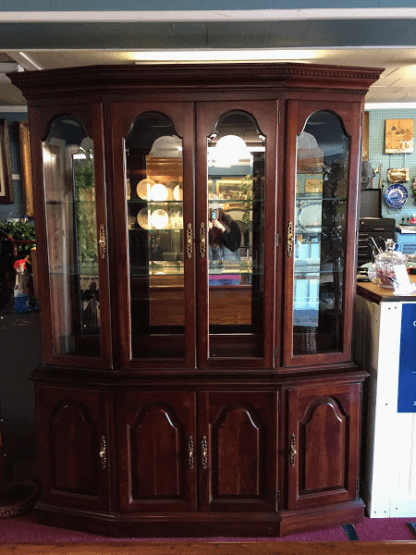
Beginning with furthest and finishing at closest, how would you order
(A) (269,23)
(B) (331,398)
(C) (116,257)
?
(A) (269,23), (B) (331,398), (C) (116,257)

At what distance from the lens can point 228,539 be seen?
2.28 meters

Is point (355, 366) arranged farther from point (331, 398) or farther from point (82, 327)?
point (82, 327)

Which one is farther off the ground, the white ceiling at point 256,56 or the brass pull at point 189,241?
the white ceiling at point 256,56

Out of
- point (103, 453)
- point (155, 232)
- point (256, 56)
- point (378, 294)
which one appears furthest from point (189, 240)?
point (256, 56)

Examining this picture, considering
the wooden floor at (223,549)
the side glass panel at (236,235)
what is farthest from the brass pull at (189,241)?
the wooden floor at (223,549)

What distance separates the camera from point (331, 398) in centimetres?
228

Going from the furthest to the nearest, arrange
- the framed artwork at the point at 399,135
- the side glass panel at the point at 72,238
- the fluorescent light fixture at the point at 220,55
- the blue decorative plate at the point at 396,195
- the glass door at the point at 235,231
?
the blue decorative plate at the point at 396,195 < the framed artwork at the point at 399,135 < the fluorescent light fixture at the point at 220,55 < the side glass panel at the point at 72,238 < the glass door at the point at 235,231

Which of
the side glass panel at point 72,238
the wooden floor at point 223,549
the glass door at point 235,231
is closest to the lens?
the wooden floor at point 223,549

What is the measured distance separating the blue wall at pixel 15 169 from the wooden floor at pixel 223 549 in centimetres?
511

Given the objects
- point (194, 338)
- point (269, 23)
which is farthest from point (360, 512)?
point (269, 23)

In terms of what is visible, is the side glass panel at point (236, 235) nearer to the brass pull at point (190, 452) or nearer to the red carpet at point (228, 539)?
the brass pull at point (190, 452)

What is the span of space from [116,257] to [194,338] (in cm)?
52

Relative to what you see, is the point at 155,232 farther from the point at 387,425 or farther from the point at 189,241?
the point at 387,425

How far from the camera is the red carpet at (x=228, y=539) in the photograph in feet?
7.45
